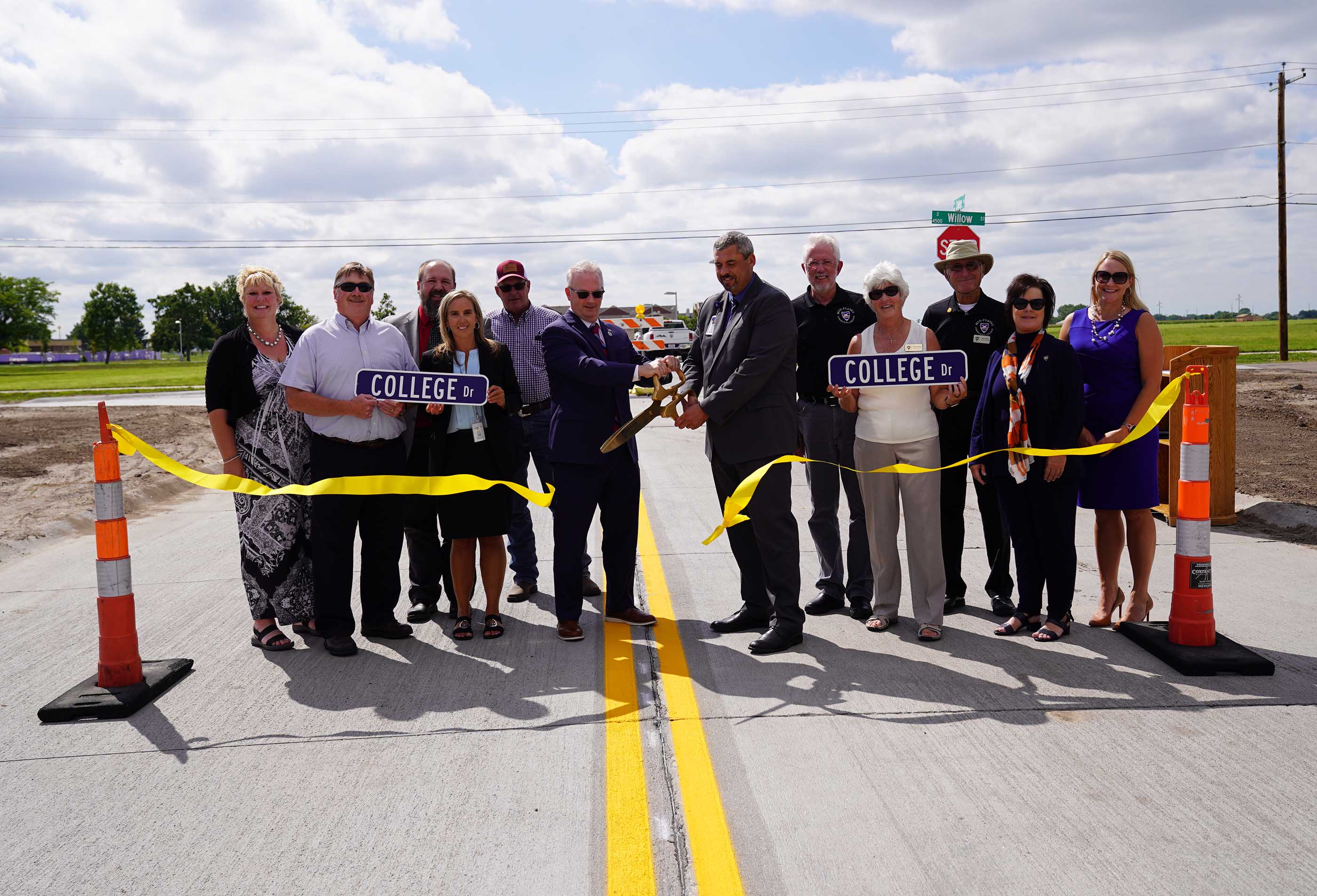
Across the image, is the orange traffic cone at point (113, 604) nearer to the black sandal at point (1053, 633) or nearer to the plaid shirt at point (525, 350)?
the plaid shirt at point (525, 350)

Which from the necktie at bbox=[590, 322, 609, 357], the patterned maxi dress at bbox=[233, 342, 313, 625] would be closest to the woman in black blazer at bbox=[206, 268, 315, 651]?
the patterned maxi dress at bbox=[233, 342, 313, 625]

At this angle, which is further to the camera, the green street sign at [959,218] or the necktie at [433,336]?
the green street sign at [959,218]

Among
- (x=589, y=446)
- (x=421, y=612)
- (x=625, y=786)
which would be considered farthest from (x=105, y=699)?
(x=589, y=446)

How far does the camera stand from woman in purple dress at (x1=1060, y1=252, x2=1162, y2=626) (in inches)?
210

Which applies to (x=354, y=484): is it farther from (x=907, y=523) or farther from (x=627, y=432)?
(x=907, y=523)

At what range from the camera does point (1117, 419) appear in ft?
17.8

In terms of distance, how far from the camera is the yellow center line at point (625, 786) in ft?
9.83

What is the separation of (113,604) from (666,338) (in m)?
40.7

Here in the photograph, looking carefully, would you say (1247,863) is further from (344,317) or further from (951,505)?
(344,317)

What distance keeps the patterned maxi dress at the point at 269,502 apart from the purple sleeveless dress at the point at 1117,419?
14.7 ft

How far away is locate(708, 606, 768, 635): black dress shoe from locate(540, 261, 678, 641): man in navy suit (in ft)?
1.44

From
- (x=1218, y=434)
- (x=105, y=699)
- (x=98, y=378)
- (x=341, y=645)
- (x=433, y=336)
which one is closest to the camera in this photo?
(x=105, y=699)

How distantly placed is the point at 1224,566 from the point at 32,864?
276 inches

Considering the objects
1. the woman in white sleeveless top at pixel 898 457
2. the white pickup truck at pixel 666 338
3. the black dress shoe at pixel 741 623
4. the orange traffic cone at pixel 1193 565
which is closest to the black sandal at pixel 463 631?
the black dress shoe at pixel 741 623
